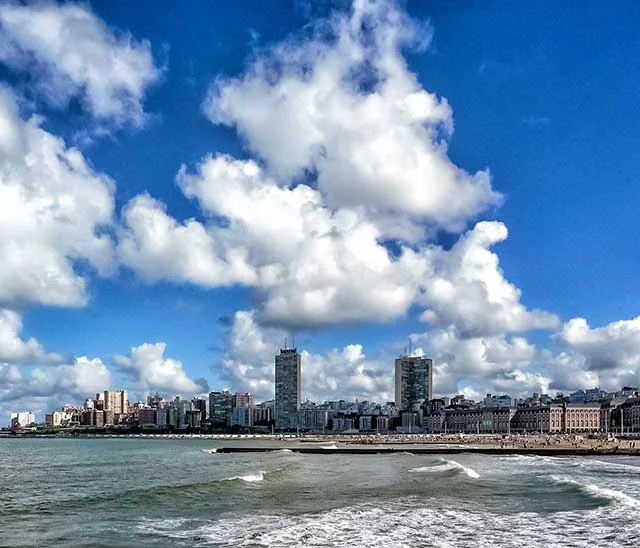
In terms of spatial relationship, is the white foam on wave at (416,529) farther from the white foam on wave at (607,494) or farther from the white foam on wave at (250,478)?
the white foam on wave at (250,478)

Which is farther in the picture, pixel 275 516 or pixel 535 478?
pixel 535 478

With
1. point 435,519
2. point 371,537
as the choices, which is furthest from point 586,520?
point 371,537

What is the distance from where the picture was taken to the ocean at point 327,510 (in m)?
26.0

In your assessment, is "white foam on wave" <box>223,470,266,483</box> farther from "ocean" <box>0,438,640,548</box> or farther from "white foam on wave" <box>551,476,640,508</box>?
"white foam on wave" <box>551,476,640,508</box>

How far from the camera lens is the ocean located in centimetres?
2602

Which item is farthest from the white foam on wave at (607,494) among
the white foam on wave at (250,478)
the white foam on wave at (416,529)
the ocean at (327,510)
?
the white foam on wave at (250,478)

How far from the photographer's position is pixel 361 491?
42719 millimetres

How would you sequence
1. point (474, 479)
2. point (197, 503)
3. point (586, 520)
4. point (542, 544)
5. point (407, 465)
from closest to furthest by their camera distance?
point (542, 544)
point (586, 520)
point (197, 503)
point (474, 479)
point (407, 465)

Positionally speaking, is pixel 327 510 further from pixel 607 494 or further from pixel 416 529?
pixel 607 494

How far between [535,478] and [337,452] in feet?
171

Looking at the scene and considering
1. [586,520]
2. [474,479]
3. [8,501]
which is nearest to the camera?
[586,520]

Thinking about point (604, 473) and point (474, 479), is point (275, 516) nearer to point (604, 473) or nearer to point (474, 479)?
point (474, 479)

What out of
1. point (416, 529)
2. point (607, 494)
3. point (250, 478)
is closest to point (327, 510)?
point (416, 529)

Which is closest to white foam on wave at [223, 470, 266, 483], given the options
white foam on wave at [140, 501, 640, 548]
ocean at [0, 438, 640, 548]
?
ocean at [0, 438, 640, 548]
